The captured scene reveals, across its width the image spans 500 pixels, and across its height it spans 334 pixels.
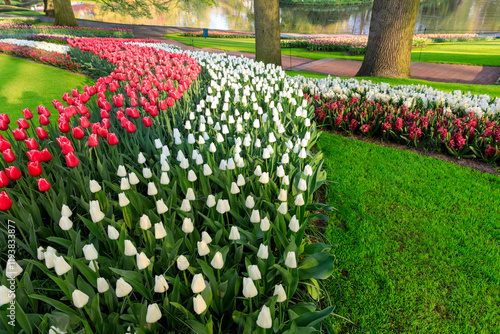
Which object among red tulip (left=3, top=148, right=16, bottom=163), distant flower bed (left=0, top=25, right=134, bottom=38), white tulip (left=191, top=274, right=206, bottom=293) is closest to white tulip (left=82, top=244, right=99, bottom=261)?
white tulip (left=191, top=274, right=206, bottom=293)

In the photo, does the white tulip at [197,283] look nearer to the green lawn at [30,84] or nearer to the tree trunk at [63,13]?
the green lawn at [30,84]

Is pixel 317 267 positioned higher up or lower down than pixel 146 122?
lower down

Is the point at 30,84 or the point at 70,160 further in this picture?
the point at 30,84

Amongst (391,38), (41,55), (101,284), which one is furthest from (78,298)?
(41,55)

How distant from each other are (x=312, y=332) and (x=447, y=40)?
26140mm

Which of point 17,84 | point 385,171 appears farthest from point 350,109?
point 17,84

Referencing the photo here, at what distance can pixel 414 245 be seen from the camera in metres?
2.90

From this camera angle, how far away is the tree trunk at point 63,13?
21469mm

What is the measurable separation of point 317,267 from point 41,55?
1193 cm

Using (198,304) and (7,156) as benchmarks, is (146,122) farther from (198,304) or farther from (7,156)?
(198,304)

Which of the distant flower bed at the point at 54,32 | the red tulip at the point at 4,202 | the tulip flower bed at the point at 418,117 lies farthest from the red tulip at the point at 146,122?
the distant flower bed at the point at 54,32

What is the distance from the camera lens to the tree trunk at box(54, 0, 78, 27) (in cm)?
2147

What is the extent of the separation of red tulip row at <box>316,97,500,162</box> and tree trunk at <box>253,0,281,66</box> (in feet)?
12.1

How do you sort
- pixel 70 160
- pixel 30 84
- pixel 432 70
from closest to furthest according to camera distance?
pixel 70 160 < pixel 30 84 < pixel 432 70
